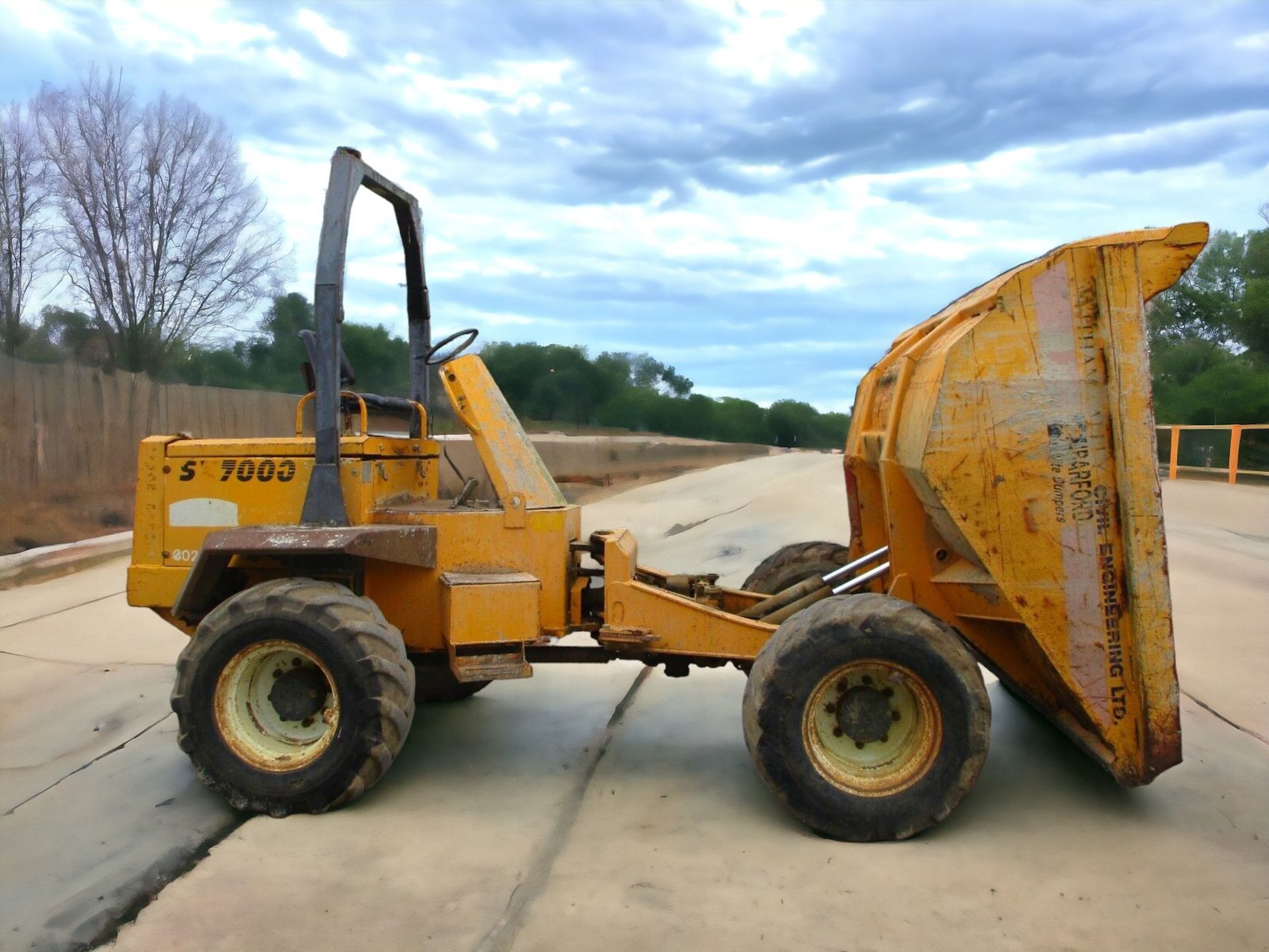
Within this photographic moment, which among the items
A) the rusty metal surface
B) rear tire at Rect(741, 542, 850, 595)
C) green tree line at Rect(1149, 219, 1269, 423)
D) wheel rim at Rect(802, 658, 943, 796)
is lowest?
wheel rim at Rect(802, 658, 943, 796)

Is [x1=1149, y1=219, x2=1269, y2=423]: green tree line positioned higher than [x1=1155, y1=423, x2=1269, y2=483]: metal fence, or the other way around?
[x1=1149, y1=219, x2=1269, y2=423]: green tree line

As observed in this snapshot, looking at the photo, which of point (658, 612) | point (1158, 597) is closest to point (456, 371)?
point (658, 612)

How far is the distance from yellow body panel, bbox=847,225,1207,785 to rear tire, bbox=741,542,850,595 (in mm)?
1879

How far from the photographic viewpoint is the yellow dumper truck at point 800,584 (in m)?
4.18

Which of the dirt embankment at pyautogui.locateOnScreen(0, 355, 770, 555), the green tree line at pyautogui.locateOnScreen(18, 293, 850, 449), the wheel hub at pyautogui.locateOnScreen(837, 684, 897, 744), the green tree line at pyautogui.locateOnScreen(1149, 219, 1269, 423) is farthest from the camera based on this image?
the green tree line at pyautogui.locateOnScreen(1149, 219, 1269, 423)

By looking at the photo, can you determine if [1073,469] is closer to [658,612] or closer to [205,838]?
[658,612]

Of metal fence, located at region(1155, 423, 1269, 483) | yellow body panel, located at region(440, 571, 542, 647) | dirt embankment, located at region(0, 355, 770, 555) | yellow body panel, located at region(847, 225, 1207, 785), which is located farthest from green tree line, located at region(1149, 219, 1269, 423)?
yellow body panel, located at region(440, 571, 542, 647)

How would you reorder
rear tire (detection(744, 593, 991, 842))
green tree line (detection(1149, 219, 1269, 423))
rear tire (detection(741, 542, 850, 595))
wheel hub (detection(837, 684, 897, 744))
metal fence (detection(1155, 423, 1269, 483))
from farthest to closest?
green tree line (detection(1149, 219, 1269, 423)) → metal fence (detection(1155, 423, 1269, 483)) → rear tire (detection(741, 542, 850, 595)) → wheel hub (detection(837, 684, 897, 744)) → rear tire (detection(744, 593, 991, 842))

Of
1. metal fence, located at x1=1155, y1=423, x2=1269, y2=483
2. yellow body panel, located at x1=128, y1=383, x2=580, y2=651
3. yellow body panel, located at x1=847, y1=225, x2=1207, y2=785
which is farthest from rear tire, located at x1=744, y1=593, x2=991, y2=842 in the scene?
metal fence, located at x1=1155, y1=423, x2=1269, y2=483

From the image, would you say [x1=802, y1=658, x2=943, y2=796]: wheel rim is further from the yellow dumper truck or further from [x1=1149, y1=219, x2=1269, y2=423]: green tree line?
[x1=1149, y1=219, x2=1269, y2=423]: green tree line

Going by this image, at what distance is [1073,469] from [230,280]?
59.4 feet

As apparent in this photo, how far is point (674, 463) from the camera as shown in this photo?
2148 cm

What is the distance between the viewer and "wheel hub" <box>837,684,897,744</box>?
443cm

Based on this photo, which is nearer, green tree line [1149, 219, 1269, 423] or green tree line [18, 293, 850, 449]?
green tree line [18, 293, 850, 449]
